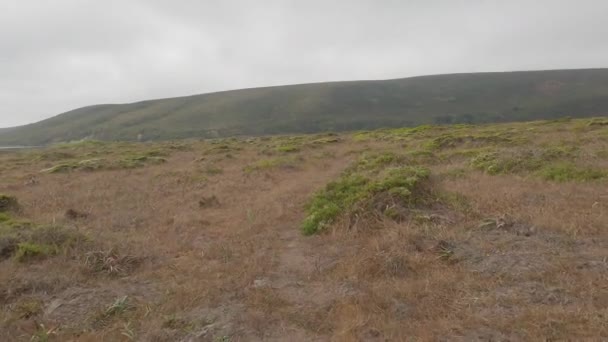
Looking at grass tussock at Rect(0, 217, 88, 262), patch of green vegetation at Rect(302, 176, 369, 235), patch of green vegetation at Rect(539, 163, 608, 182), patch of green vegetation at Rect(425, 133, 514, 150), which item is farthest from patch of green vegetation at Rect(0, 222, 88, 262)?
patch of green vegetation at Rect(425, 133, 514, 150)

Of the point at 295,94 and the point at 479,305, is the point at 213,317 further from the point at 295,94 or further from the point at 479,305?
the point at 295,94

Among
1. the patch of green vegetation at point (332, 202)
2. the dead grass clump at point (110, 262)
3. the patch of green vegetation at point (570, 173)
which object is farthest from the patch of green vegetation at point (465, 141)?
the dead grass clump at point (110, 262)

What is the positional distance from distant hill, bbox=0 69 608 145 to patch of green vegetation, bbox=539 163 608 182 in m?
111

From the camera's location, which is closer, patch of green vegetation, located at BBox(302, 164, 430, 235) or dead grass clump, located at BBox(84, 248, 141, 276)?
dead grass clump, located at BBox(84, 248, 141, 276)

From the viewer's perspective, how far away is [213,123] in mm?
135500

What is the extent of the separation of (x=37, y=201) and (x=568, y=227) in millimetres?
16212

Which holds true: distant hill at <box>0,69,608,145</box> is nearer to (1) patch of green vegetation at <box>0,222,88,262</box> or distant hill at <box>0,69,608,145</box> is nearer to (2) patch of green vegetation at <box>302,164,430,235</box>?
(2) patch of green vegetation at <box>302,164,430,235</box>

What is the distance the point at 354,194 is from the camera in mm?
11125

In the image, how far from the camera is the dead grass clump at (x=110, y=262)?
7695 millimetres

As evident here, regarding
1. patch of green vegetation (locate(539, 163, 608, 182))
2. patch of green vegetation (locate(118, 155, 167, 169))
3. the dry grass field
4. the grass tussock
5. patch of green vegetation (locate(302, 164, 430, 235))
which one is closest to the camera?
the dry grass field

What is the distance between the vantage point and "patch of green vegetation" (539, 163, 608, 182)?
12.2 metres

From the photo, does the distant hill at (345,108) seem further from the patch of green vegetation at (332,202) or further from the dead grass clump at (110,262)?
the dead grass clump at (110,262)

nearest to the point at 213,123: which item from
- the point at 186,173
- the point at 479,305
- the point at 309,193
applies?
the point at 186,173

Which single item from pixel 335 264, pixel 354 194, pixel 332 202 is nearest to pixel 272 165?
pixel 332 202
